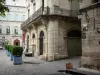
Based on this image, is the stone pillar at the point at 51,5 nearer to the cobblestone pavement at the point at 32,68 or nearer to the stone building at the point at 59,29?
the stone building at the point at 59,29

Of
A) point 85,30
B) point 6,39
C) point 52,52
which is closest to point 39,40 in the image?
point 52,52

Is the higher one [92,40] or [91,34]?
[91,34]

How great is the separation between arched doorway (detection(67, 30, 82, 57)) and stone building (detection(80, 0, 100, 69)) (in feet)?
24.2

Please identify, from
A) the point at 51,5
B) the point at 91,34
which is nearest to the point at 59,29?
the point at 51,5

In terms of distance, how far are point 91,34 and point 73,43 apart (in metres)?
8.34

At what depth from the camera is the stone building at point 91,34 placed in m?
11.5

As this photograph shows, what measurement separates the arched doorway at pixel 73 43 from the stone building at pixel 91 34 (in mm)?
7368

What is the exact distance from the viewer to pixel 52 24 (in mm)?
18797

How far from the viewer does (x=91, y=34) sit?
1195 centimetres

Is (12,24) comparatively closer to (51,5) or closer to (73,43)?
(51,5)

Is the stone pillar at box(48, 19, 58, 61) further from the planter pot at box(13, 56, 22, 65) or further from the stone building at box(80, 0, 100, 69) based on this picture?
the stone building at box(80, 0, 100, 69)

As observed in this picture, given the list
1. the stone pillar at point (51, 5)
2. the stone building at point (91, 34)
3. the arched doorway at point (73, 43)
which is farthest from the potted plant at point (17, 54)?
the arched doorway at point (73, 43)

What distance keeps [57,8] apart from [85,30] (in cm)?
718

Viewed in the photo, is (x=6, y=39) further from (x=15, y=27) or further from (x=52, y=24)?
(x=52, y=24)
